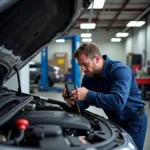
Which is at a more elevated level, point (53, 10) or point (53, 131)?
point (53, 10)

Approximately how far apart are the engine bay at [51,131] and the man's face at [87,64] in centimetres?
36

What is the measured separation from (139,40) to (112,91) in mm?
14009

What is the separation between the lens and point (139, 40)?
15359 millimetres

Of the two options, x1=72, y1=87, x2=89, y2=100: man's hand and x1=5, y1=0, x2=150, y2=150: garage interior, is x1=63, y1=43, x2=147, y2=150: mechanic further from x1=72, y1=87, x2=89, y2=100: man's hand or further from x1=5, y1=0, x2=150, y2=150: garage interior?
x1=5, y1=0, x2=150, y2=150: garage interior

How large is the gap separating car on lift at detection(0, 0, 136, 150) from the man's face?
302 mm

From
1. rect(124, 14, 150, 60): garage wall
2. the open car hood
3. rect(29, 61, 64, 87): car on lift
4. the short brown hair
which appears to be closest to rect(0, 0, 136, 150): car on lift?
the open car hood

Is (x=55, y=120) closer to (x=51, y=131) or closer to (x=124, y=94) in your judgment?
(x=51, y=131)

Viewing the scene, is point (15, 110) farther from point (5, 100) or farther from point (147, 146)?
point (147, 146)

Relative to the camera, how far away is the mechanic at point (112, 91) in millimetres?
1873

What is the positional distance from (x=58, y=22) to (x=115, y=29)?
16651mm

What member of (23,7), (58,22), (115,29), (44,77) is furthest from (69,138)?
(115,29)

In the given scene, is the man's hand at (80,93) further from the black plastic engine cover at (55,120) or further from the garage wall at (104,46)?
the garage wall at (104,46)

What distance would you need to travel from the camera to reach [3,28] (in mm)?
1836

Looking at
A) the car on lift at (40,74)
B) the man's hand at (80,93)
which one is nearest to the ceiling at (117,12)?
the car on lift at (40,74)
